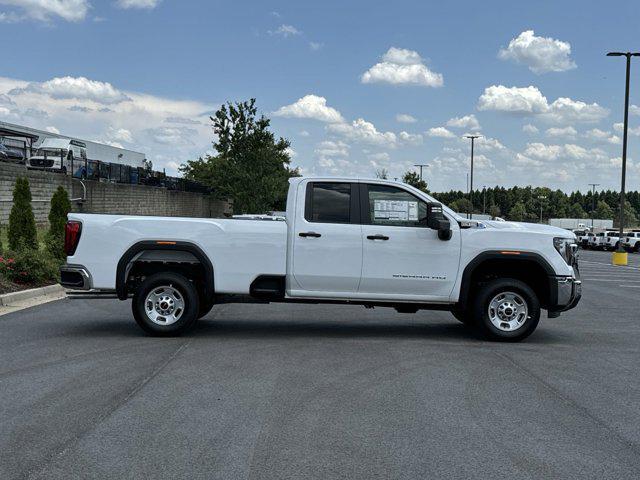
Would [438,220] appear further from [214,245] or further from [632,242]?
[632,242]

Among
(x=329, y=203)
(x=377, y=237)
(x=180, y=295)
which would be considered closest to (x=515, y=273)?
(x=377, y=237)

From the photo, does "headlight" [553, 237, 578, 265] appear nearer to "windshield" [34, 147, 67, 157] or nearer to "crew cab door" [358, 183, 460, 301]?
"crew cab door" [358, 183, 460, 301]

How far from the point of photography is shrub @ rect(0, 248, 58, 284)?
43.7 feet

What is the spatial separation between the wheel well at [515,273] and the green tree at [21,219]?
10748 mm

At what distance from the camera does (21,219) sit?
52.3 feet

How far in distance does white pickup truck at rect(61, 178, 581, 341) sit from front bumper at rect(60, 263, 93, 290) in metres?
0.01

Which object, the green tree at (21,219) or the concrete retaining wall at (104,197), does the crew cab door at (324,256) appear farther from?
the green tree at (21,219)

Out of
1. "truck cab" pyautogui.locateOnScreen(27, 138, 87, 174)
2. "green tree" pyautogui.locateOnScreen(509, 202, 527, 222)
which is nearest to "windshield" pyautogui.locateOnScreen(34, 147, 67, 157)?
"truck cab" pyautogui.locateOnScreen(27, 138, 87, 174)

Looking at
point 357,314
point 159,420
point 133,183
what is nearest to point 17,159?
point 133,183

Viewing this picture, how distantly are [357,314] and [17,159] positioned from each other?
23947 mm

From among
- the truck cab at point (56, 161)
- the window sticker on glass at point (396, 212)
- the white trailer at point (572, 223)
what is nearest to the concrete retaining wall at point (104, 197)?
the truck cab at point (56, 161)

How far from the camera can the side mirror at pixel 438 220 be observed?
890 cm

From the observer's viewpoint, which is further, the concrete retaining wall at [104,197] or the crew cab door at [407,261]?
the concrete retaining wall at [104,197]

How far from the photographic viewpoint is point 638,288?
1936 cm
